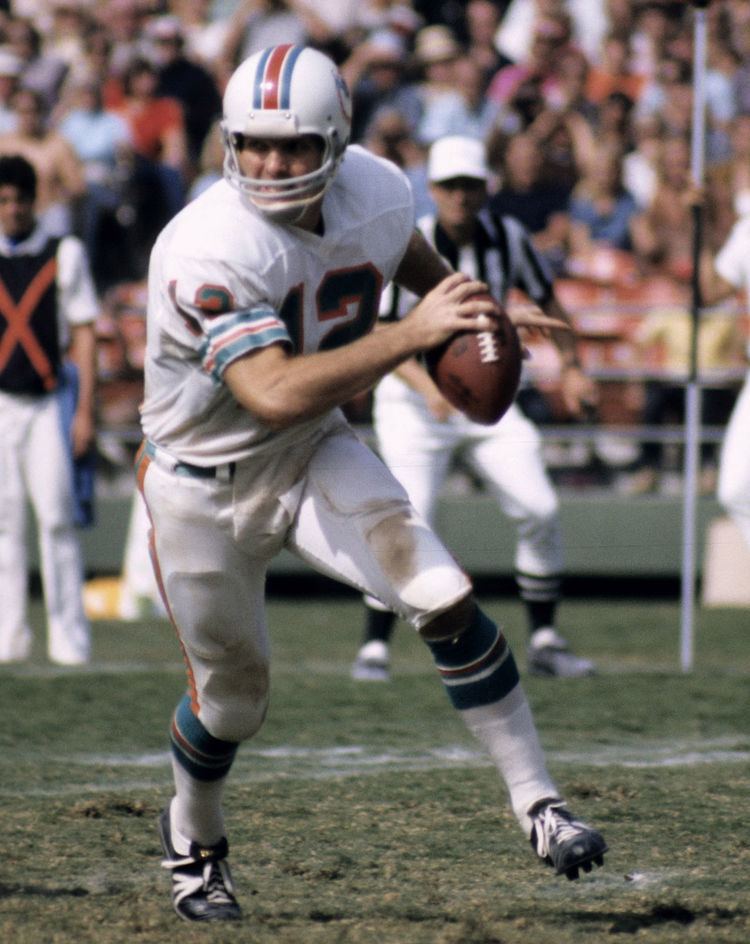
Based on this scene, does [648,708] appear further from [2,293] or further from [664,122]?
[664,122]

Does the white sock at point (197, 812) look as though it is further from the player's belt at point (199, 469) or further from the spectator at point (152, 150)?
the spectator at point (152, 150)

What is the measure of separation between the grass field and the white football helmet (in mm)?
1437

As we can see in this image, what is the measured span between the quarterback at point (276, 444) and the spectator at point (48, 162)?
6992mm

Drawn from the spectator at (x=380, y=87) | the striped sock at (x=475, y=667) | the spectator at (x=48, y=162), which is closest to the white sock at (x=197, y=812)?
the striped sock at (x=475, y=667)

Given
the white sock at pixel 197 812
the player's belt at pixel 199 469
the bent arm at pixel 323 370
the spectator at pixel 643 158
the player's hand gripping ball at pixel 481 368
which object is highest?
the bent arm at pixel 323 370

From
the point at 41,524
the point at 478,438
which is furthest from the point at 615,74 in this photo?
the point at 41,524

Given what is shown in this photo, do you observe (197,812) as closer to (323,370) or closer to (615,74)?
(323,370)

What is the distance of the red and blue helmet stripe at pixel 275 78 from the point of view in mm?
3455

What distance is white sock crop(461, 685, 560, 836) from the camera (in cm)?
347

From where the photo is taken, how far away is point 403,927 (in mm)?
3412

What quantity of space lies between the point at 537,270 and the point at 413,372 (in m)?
0.67

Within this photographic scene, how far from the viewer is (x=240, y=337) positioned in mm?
3299

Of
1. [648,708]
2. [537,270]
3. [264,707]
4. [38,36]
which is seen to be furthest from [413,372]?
[38,36]

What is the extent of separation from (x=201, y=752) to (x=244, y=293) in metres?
0.98
